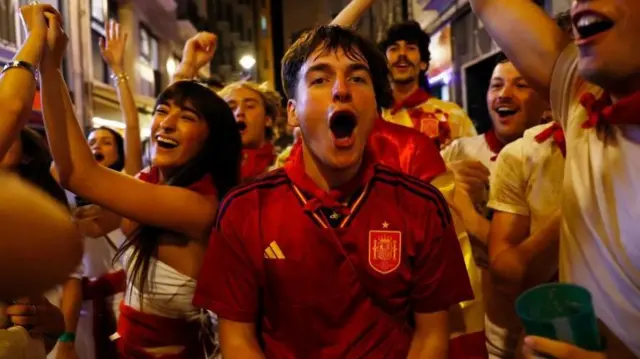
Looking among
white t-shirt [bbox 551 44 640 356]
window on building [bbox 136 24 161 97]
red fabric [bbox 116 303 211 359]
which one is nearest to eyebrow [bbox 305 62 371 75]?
white t-shirt [bbox 551 44 640 356]

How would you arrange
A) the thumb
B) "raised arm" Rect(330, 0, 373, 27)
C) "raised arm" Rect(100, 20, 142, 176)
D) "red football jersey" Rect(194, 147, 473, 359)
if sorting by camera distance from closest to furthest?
the thumb < "red football jersey" Rect(194, 147, 473, 359) < "raised arm" Rect(330, 0, 373, 27) < "raised arm" Rect(100, 20, 142, 176)

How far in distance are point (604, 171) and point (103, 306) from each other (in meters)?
2.79

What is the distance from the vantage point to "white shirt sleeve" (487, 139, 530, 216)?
2117mm

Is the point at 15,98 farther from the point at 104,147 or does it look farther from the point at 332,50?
the point at 104,147

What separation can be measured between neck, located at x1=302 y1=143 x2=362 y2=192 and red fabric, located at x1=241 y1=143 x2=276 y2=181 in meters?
1.54

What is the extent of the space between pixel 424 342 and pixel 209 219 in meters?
0.96

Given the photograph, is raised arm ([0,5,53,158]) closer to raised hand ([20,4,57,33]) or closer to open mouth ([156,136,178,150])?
raised hand ([20,4,57,33])

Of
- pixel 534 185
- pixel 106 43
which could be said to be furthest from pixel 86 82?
pixel 534 185

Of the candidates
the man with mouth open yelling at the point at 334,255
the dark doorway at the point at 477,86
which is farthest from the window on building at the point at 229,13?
the man with mouth open yelling at the point at 334,255

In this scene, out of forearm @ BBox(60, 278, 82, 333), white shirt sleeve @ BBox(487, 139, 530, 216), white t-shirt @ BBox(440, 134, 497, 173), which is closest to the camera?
white shirt sleeve @ BBox(487, 139, 530, 216)

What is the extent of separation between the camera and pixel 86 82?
36.9ft

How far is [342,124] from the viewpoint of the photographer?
182cm

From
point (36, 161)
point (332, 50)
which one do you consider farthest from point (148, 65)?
point (332, 50)

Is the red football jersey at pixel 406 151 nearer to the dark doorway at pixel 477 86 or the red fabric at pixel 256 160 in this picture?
the red fabric at pixel 256 160
